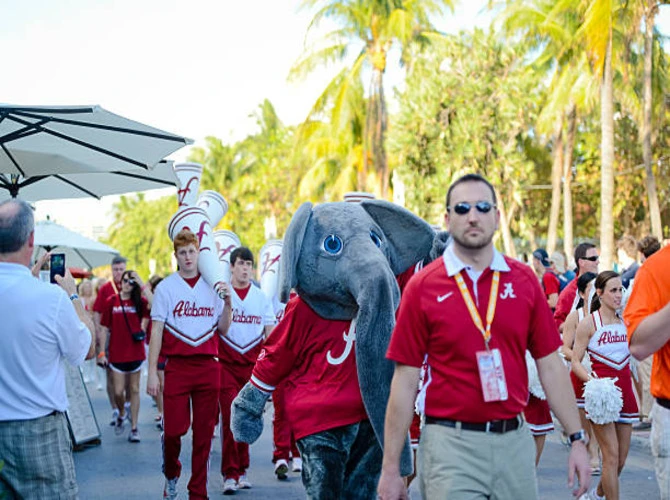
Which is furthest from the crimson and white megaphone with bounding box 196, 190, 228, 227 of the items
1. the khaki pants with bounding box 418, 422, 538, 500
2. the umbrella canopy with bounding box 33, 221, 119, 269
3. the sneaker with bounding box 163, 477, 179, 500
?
the khaki pants with bounding box 418, 422, 538, 500

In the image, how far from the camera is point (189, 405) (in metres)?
8.12

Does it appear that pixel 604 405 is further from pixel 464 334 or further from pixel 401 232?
pixel 464 334

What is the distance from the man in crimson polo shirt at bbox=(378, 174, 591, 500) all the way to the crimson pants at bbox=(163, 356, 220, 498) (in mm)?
4032

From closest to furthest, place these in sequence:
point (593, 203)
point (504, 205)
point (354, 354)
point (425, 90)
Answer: point (354, 354)
point (425, 90)
point (504, 205)
point (593, 203)

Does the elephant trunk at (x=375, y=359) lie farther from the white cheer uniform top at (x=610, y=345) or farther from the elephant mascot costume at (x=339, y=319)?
the white cheer uniform top at (x=610, y=345)

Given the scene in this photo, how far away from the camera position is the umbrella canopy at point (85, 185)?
9.55m

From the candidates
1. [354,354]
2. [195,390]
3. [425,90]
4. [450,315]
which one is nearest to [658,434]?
[450,315]

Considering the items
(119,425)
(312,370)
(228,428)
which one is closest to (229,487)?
(228,428)

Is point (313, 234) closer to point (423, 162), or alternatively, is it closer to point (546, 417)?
point (546, 417)

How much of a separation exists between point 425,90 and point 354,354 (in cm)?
2188

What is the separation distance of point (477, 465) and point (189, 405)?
449 cm

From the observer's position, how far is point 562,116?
32.1m

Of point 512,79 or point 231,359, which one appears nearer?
point 231,359

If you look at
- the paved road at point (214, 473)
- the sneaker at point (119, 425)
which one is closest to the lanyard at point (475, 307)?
the paved road at point (214, 473)
